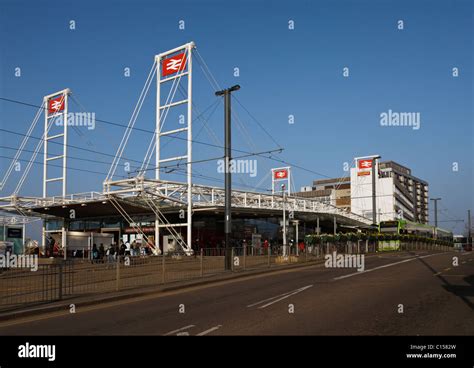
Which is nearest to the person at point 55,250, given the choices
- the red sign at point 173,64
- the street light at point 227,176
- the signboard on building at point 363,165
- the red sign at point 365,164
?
the red sign at point 173,64

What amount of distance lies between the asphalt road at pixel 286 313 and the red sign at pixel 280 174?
165 ft

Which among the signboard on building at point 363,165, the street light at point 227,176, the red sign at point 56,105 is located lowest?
the street light at point 227,176

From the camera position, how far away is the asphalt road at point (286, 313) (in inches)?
374

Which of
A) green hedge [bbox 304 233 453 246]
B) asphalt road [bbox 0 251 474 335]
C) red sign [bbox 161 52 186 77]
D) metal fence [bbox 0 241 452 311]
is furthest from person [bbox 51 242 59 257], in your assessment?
asphalt road [bbox 0 251 474 335]

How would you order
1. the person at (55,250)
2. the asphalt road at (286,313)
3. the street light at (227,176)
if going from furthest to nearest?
the person at (55,250), the street light at (227,176), the asphalt road at (286,313)

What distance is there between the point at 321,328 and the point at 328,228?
244 feet

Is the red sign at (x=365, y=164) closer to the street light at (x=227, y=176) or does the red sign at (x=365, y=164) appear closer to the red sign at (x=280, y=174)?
the red sign at (x=280, y=174)

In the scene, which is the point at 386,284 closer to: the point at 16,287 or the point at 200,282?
the point at 200,282

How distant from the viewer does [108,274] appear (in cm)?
1777

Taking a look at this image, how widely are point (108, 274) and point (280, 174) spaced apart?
5166cm

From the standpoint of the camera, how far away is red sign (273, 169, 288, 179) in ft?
221

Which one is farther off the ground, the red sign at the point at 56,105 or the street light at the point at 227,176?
the red sign at the point at 56,105

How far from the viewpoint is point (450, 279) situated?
18.4 m

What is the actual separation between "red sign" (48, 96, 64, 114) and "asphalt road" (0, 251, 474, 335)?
45796mm
